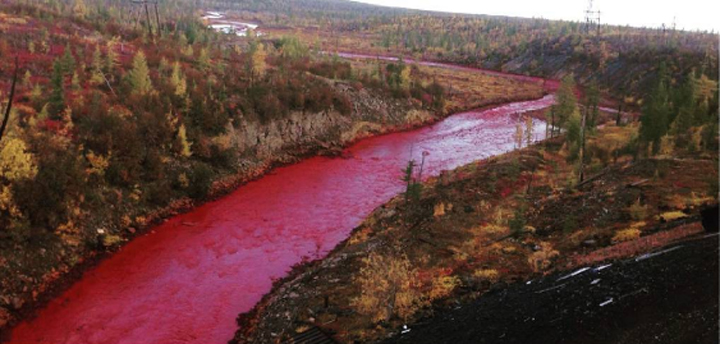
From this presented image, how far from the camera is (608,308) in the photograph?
14.8 m

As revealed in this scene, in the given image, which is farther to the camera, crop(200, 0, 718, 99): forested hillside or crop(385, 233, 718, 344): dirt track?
crop(200, 0, 718, 99): forested hillside

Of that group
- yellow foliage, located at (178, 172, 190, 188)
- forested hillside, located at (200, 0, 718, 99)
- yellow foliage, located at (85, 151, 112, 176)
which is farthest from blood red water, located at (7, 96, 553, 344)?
forested hillside, located at (200, 0, 718, 99)

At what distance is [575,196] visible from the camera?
28781mm

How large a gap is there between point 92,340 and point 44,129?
1584cm

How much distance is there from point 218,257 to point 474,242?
14.0 m

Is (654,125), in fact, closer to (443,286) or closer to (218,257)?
(443,286)

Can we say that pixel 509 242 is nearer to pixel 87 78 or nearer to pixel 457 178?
pixel 457 178

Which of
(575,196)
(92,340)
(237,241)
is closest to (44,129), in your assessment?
(237,241)

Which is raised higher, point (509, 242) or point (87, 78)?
point (87, 78)

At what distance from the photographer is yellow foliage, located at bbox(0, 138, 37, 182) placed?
24953mm

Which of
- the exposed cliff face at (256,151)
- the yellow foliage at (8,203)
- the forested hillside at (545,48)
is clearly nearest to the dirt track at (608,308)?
the exposed cliff face at (256,151)

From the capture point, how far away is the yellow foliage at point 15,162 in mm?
24953

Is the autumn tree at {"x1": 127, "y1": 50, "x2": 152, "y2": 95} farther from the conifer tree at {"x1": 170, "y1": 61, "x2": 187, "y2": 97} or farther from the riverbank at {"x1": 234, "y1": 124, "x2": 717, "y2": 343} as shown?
the riverbank at {"x1": 234, "y1": 124, "x2": 717, "y2": 343}

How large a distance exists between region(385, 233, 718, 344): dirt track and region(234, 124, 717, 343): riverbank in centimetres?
122
